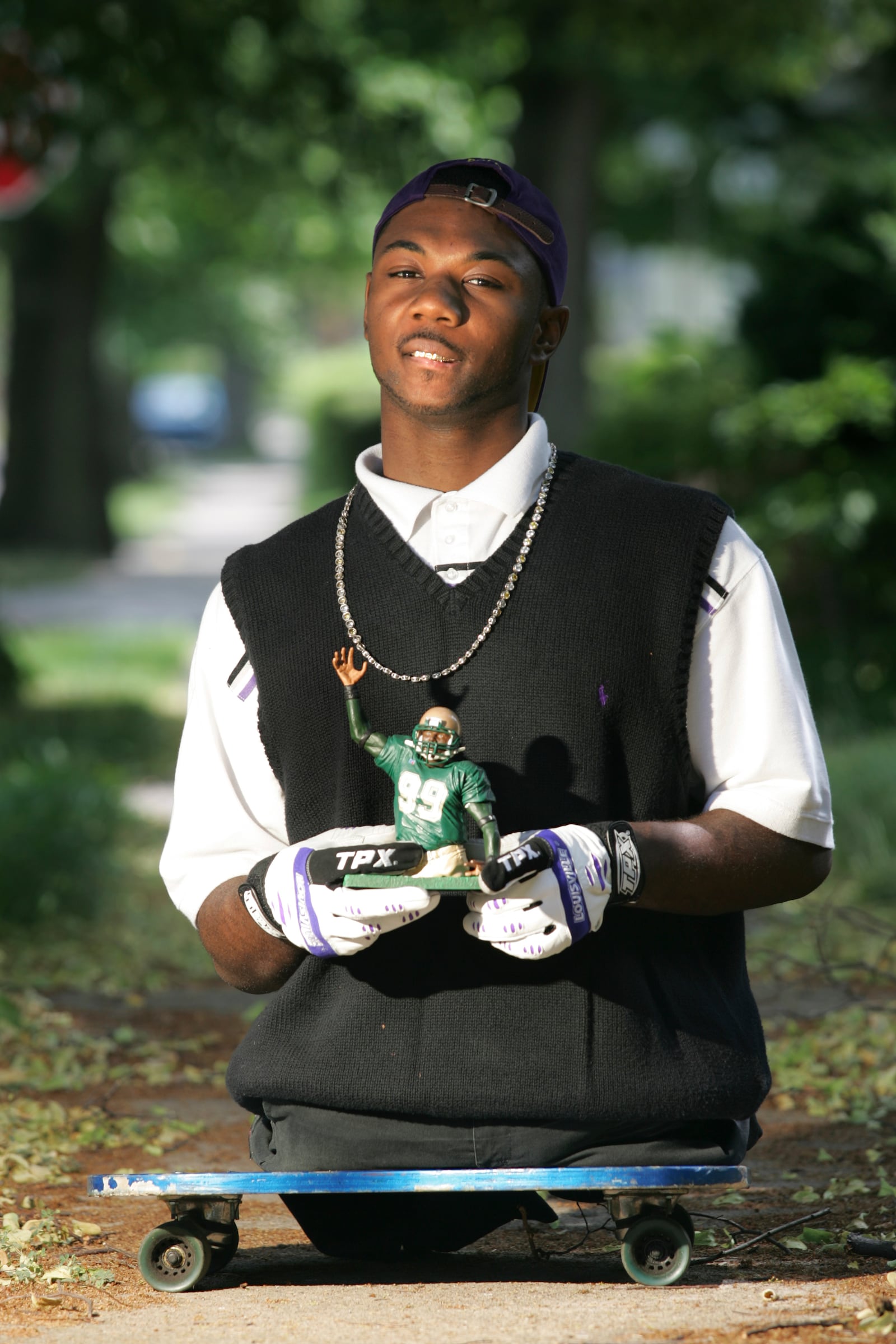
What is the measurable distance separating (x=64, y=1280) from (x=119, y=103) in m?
→ 8.99

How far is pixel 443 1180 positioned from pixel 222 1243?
0.53 m

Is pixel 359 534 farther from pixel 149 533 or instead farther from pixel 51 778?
pixel 149 533

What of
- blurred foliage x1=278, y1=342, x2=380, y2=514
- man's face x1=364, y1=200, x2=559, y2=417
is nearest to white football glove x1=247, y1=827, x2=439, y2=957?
man's face x1=364, y1=200, x2=559, y2=417

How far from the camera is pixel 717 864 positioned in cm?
298

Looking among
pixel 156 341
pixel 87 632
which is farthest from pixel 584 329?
pixel 156 341

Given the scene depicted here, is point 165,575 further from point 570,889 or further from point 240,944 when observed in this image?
point 570,889

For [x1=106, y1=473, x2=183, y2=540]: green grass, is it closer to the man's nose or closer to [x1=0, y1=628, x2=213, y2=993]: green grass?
[x1=0, y1=628, x2=213, y2=993]: green grass

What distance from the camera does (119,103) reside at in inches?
432

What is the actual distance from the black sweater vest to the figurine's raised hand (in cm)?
8

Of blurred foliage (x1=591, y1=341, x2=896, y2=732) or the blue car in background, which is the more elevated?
the blue car in background

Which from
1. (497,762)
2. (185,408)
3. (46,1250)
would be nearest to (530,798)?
(497,762)

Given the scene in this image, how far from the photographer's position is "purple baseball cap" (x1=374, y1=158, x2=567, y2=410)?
3.19 meters

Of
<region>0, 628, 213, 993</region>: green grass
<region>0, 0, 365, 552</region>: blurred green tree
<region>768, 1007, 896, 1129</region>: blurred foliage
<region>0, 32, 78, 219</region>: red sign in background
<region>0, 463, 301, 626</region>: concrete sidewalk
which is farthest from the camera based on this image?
<region>0, 463, 301, 626</region>: concrete sidewalk

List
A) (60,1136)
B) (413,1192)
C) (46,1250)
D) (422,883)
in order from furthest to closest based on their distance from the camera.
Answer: (60,1136), (46,1250), (413,1192), (422,883)
